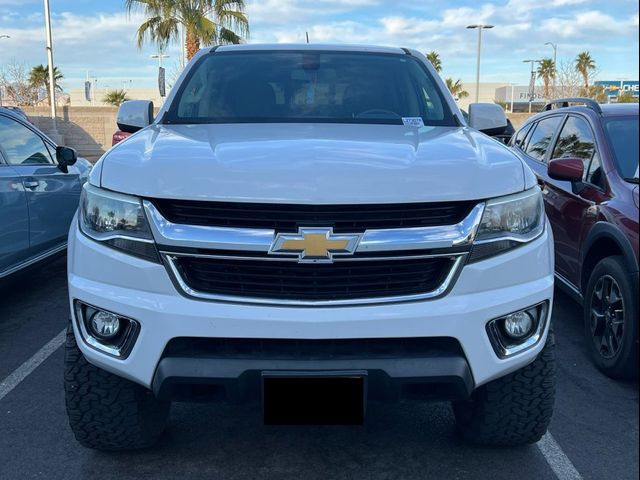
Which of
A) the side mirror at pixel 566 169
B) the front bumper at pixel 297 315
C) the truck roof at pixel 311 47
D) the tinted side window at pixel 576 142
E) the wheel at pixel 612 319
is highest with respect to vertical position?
the truck roof at pixel 311 47

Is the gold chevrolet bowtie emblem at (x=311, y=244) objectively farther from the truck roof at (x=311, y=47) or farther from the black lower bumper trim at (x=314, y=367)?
the truck roof at (x=311, y=47)

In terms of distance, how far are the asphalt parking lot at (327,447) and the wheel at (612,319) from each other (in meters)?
0.17

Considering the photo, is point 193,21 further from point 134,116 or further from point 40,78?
point 40,78

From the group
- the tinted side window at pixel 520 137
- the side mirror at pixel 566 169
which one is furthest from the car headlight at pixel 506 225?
the tinted side window at pixel 520 137

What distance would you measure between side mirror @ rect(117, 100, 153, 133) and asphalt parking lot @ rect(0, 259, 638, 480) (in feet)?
5.25

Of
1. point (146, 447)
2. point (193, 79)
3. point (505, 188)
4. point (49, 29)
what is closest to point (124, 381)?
point (146, 447)

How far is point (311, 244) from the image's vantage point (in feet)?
7.84

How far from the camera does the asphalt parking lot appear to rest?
9.75 ft

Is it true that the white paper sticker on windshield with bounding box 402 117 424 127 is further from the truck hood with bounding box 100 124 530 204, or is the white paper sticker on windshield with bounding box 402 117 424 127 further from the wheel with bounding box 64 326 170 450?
the wheel with bounding box 64 326 170 450

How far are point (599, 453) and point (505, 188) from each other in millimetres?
1487

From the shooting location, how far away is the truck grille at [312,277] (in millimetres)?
2424

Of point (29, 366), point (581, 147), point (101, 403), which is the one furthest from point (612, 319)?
point (29, 366)

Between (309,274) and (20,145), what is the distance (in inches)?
158

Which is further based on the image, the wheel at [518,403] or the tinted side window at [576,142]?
the tinted side window at [576,142]
